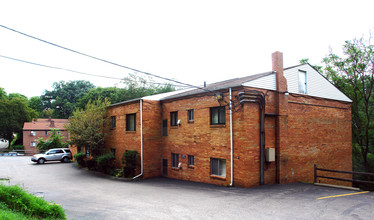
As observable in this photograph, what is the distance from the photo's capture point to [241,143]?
12359 millimetres

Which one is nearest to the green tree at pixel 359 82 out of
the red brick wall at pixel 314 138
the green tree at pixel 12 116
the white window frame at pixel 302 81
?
the red brick wall at pixel 314 138

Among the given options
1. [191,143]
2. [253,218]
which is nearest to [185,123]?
[191,143]

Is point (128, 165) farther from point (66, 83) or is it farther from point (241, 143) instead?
point (66, 83)

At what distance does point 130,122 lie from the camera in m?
19.8

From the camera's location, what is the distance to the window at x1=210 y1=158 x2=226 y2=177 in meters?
13.5

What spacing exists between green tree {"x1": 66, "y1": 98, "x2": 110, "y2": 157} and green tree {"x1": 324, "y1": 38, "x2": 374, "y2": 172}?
23.1 m

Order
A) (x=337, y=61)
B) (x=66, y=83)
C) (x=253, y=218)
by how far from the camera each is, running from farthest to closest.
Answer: (x=66, y=83), (x=337, y=61), (x=253, y=218)

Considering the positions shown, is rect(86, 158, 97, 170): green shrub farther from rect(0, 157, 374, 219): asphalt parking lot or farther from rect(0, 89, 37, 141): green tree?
rect(0, 89, 37, 141): green tree

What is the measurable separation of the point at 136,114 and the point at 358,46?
2131cm

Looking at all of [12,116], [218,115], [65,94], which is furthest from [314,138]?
[65,94]

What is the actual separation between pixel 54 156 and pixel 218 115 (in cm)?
2359

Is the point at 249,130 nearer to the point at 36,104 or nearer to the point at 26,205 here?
the point at 26,205

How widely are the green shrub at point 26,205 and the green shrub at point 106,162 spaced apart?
502 inches

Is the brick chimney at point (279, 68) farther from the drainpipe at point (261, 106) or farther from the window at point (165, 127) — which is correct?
the window at point (165, 127)
